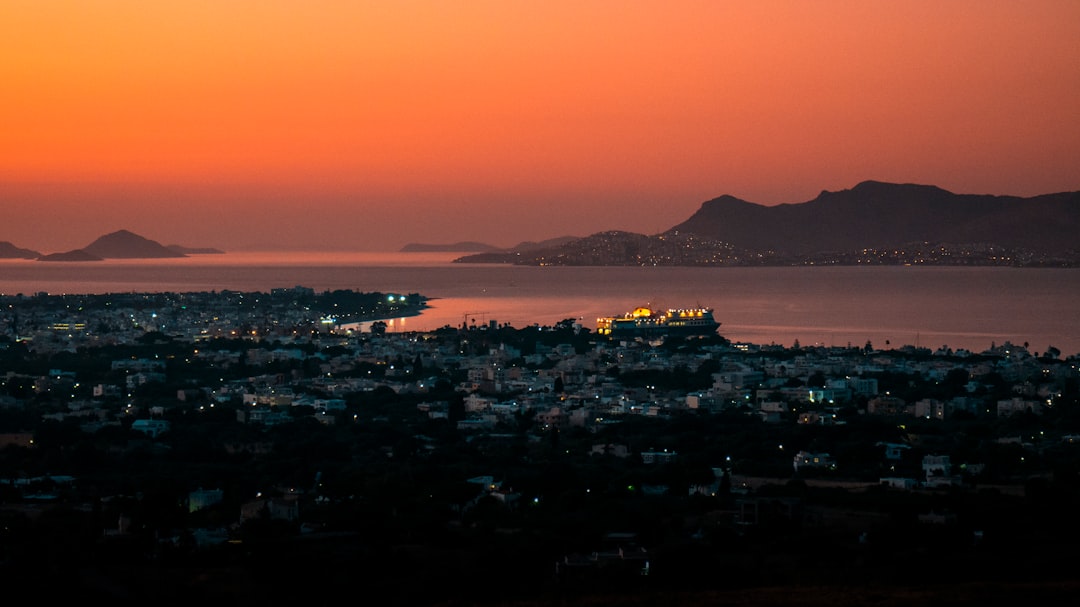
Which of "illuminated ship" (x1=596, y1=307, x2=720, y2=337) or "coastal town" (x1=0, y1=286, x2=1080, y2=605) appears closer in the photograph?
"coastal town" (x1=0, y1=286, x2=1080, y2=605)

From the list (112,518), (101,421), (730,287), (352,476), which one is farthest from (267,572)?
(730,287)

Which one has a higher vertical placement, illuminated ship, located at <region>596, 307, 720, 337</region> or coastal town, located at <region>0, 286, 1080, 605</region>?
coastal town, located at <region>0, 286, 1080, 605</region>

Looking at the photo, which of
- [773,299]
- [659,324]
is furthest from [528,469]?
[773,299]

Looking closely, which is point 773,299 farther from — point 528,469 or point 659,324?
point 528,469

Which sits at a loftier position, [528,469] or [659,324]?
[528,469]

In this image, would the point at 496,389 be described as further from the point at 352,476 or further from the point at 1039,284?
the point at 1039,284

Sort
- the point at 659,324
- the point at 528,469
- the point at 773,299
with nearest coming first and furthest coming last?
1. the point at 528,469
2. the point at 659,324
3. the point at 773,299

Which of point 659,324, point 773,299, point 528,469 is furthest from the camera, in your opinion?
point 773,299
